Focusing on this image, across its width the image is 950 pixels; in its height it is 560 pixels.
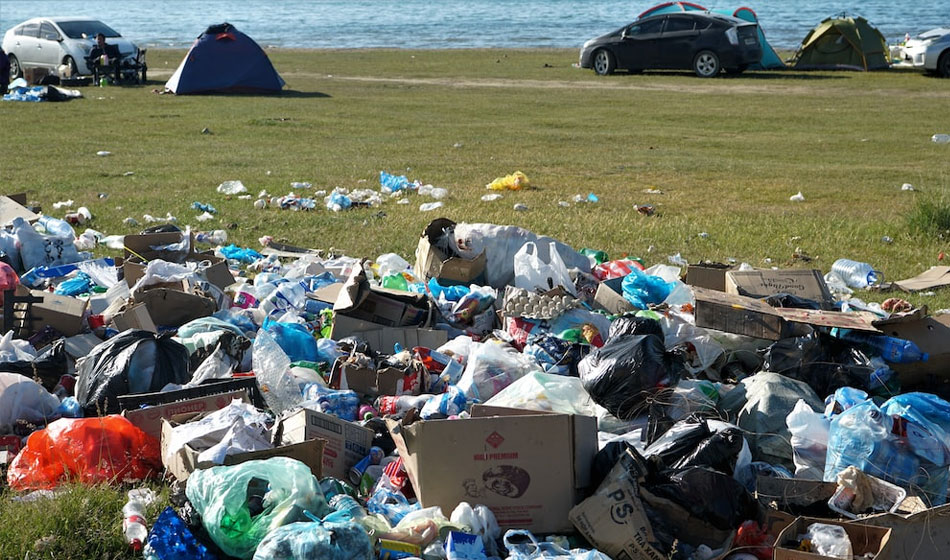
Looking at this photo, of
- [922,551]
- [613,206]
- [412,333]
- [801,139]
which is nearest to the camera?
[922,551]

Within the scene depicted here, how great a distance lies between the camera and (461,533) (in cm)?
310

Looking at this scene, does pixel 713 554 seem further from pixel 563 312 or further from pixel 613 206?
pixel 613 206

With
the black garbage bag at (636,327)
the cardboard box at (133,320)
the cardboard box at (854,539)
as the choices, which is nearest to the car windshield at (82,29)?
the cardboard box at (133,320)

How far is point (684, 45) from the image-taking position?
68.4 feet

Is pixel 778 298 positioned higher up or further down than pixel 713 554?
higher up

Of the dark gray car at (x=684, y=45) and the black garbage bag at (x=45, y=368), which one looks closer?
the black garbage bag at (x=45, y=368)

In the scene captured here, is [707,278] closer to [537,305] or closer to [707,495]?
[537,305]

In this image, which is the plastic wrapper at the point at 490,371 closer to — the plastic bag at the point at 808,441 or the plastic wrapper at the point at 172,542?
the plastic bag at the point at 808,441

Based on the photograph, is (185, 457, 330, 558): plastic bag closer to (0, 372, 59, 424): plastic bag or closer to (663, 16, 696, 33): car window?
(0, 372, 59, 424): plastic bag

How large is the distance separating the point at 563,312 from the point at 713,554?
1.96m

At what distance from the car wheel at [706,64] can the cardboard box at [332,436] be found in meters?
18.5

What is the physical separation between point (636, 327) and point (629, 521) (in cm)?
147

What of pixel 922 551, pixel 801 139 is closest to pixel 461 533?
pixel 922 551

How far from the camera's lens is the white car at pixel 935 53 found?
19688 mm
